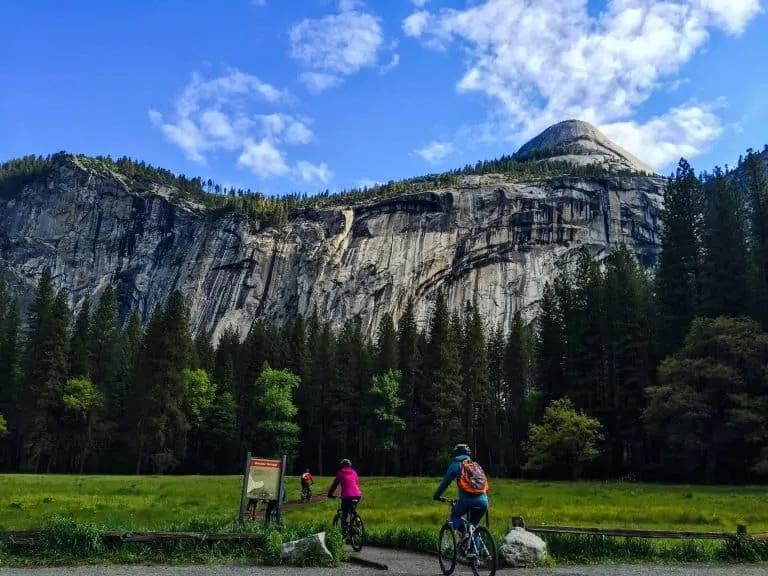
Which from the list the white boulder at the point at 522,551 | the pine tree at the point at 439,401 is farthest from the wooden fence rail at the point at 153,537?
the pine tree at the point at 439,401

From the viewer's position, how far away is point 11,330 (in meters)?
78.1

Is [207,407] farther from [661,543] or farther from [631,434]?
[661,543]

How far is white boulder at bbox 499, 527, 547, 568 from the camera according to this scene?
12.6 m

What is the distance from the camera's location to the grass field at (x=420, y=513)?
13883 millimetres

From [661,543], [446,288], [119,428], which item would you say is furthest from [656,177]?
[661,543]

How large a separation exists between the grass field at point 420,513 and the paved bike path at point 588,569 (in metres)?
0.82

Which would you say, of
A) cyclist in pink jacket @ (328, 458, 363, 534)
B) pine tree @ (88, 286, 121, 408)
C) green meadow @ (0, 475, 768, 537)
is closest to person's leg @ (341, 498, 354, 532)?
cyclist in pink jacket @ (328, 458, 363, 534)

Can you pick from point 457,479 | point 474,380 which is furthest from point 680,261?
point 457,479

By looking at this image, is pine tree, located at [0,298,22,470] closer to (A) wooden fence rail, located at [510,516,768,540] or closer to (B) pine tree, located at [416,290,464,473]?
(B) pine tree, located at [416,290,464,473]

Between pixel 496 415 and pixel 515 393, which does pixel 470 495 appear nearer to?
pixel 496 415

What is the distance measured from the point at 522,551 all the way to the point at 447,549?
2121 mm

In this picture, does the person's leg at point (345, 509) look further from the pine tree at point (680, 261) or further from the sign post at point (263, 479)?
the pine tree at point (680, 261)

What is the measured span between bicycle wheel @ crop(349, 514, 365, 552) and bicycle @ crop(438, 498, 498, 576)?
3.32m

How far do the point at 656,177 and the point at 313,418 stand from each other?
420 feet
